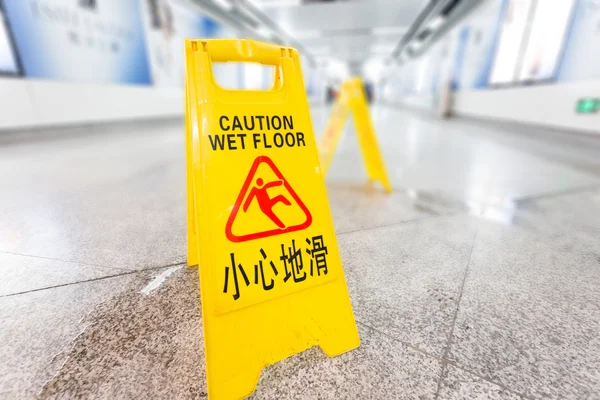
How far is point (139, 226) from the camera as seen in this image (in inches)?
64.2

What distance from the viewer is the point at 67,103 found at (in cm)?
A: 476

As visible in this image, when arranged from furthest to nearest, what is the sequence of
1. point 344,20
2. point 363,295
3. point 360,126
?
point 344,20, point 360,126, point 363,295

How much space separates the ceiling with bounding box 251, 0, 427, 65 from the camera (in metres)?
8.55

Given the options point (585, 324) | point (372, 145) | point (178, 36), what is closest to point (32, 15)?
point (178, 36)

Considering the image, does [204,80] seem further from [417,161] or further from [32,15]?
[32,15]

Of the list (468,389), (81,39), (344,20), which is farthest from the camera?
(344,20)

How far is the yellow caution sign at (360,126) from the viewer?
2.32m

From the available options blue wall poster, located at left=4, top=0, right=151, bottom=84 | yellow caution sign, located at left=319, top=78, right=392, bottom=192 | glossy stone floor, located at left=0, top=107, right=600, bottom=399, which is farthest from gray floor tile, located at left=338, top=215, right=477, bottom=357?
blue wall poster, located at left=4, top=0, right=151, bottom=84

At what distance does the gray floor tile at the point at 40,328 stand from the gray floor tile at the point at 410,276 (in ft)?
3.17

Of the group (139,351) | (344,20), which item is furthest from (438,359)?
(344,20)

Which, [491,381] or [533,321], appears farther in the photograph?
[533,321]

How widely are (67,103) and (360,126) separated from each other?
17.3 ft

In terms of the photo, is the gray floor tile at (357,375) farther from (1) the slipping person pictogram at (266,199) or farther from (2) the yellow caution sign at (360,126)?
(2) the yellow caution sign at (360,126)

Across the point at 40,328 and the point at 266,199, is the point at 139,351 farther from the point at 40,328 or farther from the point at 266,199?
the point at 266,199
